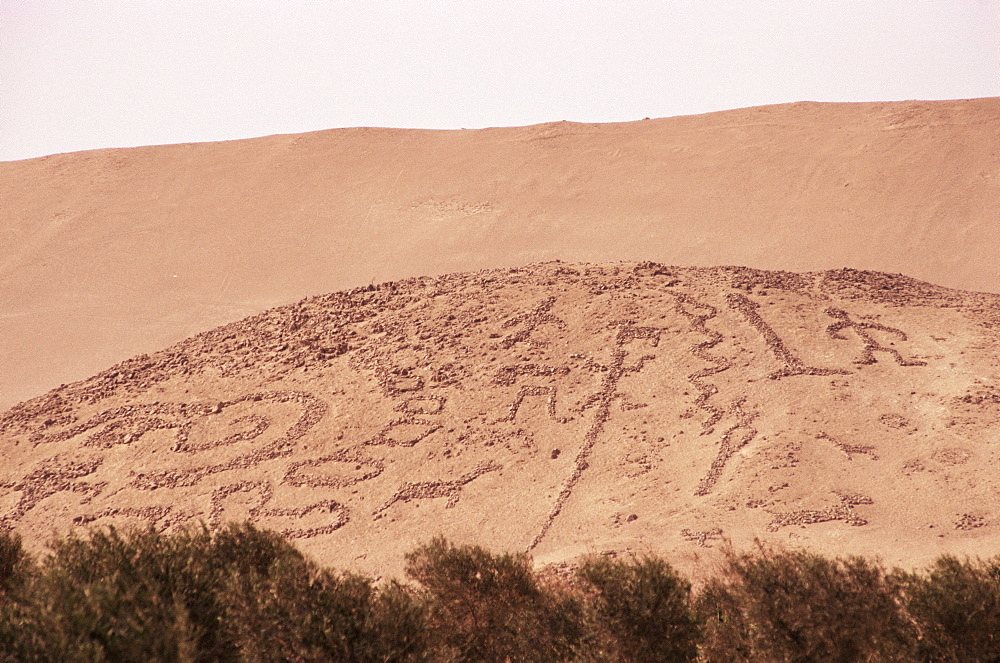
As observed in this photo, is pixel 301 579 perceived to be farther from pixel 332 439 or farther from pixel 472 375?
pixel 472 375

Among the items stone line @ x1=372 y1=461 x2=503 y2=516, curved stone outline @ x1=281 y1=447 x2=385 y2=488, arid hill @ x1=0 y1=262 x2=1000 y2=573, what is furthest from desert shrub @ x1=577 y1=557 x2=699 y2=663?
curved stone outline @ x1=281 y1=447 x2=385 y2=488

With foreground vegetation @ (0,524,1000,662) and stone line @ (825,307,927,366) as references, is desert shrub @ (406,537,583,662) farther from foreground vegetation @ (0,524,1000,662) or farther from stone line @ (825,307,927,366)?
stone line @ (825,307,927,366)

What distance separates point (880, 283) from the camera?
16859 millimetres

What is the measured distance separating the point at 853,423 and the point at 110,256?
72.3 feet

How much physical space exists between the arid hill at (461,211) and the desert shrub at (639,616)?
51.8ft

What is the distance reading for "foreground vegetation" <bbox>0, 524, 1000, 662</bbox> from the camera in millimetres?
5914

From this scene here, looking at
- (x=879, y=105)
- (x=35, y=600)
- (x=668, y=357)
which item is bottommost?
(x=668, y=357)

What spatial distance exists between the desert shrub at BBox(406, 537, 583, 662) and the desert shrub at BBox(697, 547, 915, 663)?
3.76ft

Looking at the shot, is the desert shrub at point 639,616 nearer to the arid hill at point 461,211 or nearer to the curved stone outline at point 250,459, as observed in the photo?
the curved stone outline at point 250,459

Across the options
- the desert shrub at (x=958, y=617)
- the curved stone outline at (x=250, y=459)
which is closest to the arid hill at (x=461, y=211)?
the curved stone outline at (x=250, y=459)

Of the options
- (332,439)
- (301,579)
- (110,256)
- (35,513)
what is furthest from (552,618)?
(110,256)

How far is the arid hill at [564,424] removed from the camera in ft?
36.1

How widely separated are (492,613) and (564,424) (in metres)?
5.49

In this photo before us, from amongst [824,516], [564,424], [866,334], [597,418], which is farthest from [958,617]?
[866,334]
